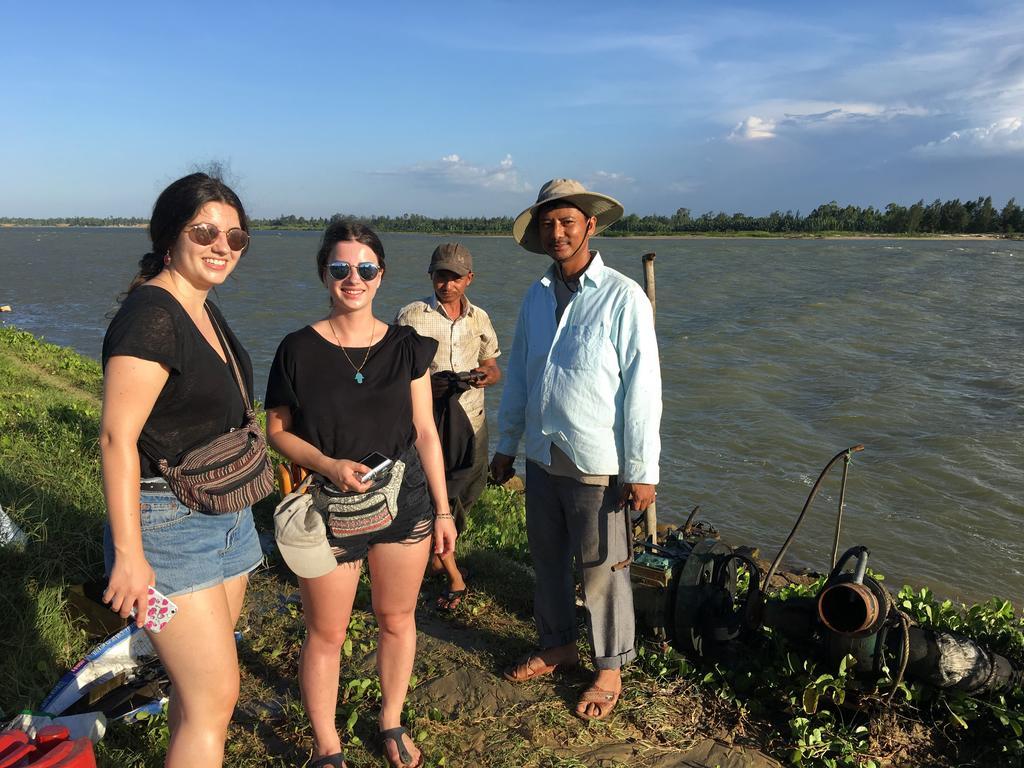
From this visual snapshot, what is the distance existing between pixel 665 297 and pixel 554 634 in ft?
78.8

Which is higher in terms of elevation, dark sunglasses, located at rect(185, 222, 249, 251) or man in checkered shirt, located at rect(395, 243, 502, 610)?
dark sunglasses, located at rect(185, 222, 249, 251)

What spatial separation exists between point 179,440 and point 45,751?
944 mm

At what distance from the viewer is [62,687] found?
3062 millimetres

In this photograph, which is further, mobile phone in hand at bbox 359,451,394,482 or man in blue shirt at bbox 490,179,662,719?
man in blue shirt at bbox 490,179,662,719

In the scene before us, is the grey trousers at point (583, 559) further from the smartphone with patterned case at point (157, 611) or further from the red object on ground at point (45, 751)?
the red object on ground at point (45, 751)

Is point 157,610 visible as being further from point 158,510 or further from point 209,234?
point 209,234

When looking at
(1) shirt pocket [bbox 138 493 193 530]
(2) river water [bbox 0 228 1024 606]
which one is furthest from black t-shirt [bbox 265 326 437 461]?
(2) river water [bbox 0 228 1024 606]

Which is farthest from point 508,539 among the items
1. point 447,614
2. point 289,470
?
point 289,470

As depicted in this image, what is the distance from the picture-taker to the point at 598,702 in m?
3.18

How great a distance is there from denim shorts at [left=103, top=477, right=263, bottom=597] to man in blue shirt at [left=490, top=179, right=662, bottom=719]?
55.0 inches

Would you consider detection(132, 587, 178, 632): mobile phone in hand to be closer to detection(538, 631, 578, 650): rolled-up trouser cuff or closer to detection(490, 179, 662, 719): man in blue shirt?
detection(490, 179, 662, 719): man in blue shirt

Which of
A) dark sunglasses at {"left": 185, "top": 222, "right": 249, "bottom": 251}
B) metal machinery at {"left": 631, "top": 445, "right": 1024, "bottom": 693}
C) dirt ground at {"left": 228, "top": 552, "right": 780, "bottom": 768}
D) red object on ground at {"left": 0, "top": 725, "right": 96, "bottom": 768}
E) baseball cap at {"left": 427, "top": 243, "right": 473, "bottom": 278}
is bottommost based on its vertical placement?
dirt ground at {"left": 228, "top": 552, "right": 780, "bottom": 768}

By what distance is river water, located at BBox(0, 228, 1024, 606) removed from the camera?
7.66 meters

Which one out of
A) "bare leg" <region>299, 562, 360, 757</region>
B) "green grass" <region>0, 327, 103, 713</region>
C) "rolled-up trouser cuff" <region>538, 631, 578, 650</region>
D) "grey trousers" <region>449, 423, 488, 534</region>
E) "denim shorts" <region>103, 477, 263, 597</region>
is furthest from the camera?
"grey trousers" <region>449, 423, 488, 534</region>
